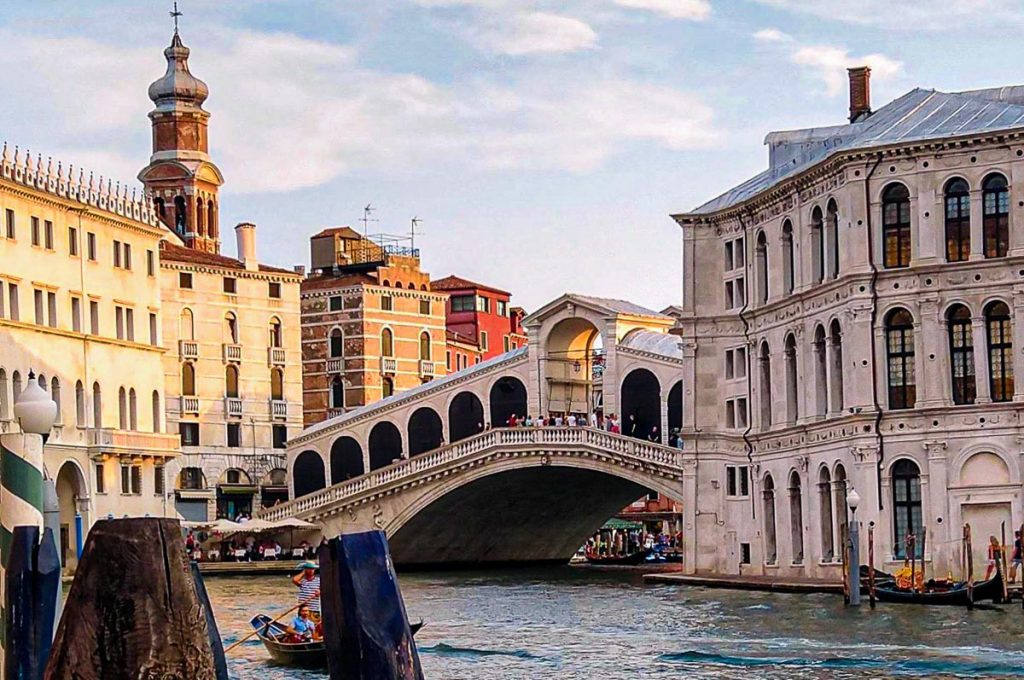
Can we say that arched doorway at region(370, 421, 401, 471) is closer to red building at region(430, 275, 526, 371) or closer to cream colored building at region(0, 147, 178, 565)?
cream colored building at region(0, 147, 178, 565)

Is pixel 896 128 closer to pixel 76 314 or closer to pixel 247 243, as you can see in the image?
pixel 76 314

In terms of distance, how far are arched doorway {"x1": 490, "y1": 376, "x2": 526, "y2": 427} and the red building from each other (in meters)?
20.1

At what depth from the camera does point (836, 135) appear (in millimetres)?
37625

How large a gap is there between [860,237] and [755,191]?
4836 mm

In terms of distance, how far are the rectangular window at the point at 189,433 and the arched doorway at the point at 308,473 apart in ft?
9.37

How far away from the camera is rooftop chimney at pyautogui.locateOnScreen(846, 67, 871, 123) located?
39656 mm

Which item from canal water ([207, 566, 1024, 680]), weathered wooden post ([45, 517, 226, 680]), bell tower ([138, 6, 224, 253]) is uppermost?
bell tower ([138, 6, 224, 253])

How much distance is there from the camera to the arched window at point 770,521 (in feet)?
120

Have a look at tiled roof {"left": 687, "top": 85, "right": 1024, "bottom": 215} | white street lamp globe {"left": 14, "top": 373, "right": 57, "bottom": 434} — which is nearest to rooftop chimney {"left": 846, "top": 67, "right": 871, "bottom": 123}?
tiled roof {"left": 687, "top": 85, "right": 1024, "bottom": 215}

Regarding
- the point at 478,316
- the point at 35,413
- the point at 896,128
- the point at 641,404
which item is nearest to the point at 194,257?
the point at 641,404

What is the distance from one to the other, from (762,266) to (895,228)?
468 cm

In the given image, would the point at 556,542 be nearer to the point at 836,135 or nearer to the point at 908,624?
the point at 836,135

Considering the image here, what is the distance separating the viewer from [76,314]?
44.2 metres

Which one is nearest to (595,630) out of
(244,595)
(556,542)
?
(244,595)
